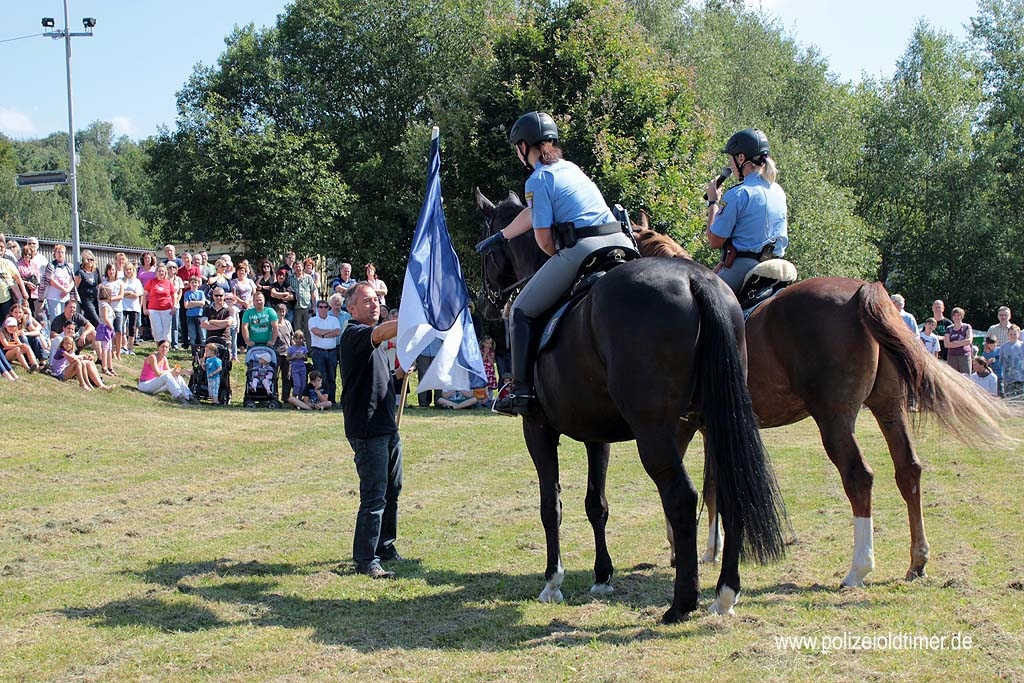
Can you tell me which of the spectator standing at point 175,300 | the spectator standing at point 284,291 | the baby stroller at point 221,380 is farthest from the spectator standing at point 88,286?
the spectator standing at point 284,291

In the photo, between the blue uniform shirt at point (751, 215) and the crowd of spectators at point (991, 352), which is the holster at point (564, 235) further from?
the crowd of spectators at point (991, 352)

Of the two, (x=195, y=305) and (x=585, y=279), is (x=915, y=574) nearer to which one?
(x=585, y=279)

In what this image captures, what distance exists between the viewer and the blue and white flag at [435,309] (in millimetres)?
8344

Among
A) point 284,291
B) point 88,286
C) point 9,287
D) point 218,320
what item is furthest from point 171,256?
point 9,287

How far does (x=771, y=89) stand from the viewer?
4759cm

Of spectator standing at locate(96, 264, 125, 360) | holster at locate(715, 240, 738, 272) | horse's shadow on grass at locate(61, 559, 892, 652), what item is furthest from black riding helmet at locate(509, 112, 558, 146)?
spectator standing at locate(96, 264, 125, 360)

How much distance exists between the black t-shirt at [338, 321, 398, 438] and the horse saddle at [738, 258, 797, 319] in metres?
3.12

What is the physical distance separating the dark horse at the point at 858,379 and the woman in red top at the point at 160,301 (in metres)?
19.4

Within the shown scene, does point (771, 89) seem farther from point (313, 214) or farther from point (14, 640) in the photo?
point (14, 640)

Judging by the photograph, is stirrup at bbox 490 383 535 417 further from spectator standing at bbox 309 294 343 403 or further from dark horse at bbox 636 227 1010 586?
spectator standing at bbox 309 294 343 403

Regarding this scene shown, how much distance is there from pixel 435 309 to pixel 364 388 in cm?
95

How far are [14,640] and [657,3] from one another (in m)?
41.4

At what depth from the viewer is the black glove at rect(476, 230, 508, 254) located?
27.5 feet

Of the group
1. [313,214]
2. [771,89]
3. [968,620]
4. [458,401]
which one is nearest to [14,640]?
[968,620]
